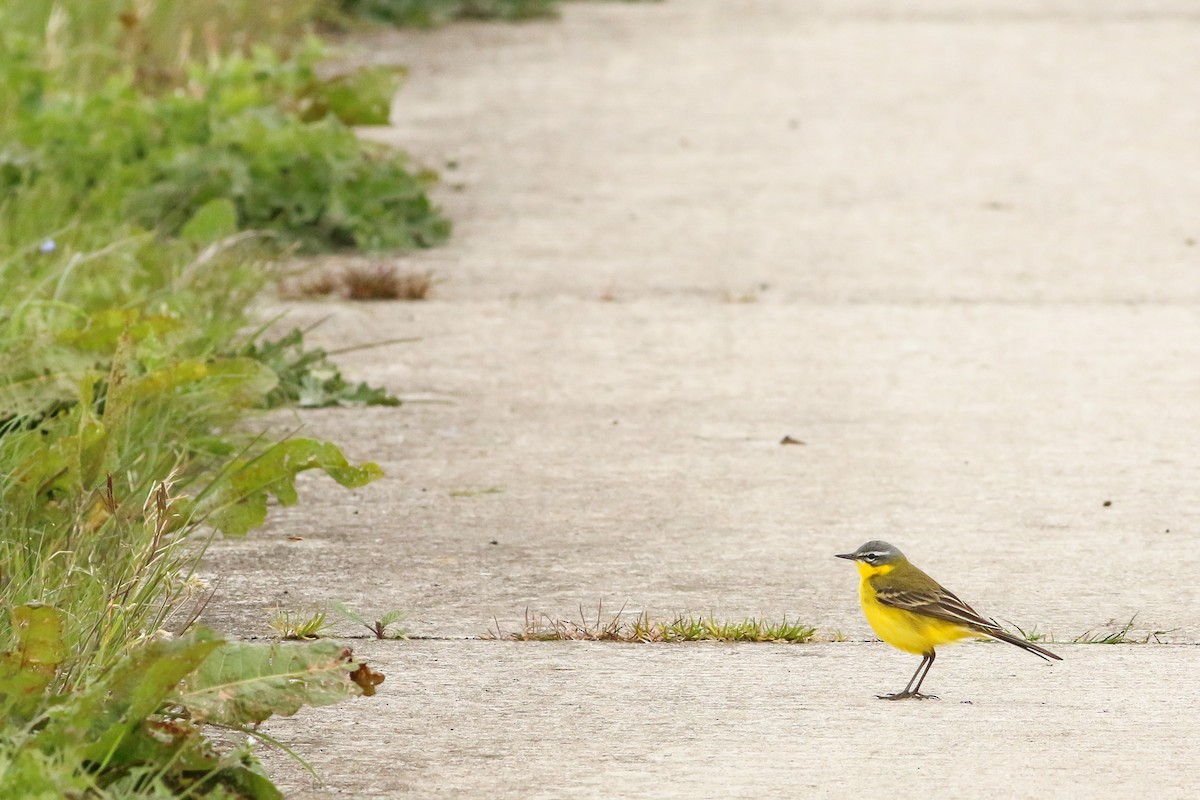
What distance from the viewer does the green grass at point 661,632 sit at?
13.4ft

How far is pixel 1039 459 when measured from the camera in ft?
17.9

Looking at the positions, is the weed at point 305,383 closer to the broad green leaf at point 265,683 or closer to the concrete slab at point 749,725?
the concrete slab at point 749,725

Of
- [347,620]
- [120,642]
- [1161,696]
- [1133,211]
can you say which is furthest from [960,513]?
[1133,211]

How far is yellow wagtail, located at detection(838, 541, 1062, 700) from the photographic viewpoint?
3.72 m

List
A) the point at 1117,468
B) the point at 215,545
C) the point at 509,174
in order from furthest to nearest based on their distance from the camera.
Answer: the point at 509,174, the point at 1117,468, the point at 215,545

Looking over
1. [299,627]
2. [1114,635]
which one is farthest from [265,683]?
[1114,635]

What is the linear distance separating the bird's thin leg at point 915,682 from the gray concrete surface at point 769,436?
0.03 meters

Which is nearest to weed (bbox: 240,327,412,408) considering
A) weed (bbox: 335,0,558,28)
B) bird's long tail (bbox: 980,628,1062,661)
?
bird's long tail (bbox: 980,628,1062,661)

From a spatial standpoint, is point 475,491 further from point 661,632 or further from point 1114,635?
point 1114,635

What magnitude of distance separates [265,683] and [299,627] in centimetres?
88

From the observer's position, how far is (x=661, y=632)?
13.4ft

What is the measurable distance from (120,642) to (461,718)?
69 centimetres

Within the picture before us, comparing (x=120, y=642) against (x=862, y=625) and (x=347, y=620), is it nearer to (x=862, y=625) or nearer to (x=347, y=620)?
(x=347, y=620)

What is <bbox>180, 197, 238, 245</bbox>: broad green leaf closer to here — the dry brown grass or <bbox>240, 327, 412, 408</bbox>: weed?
the dry brown grass
